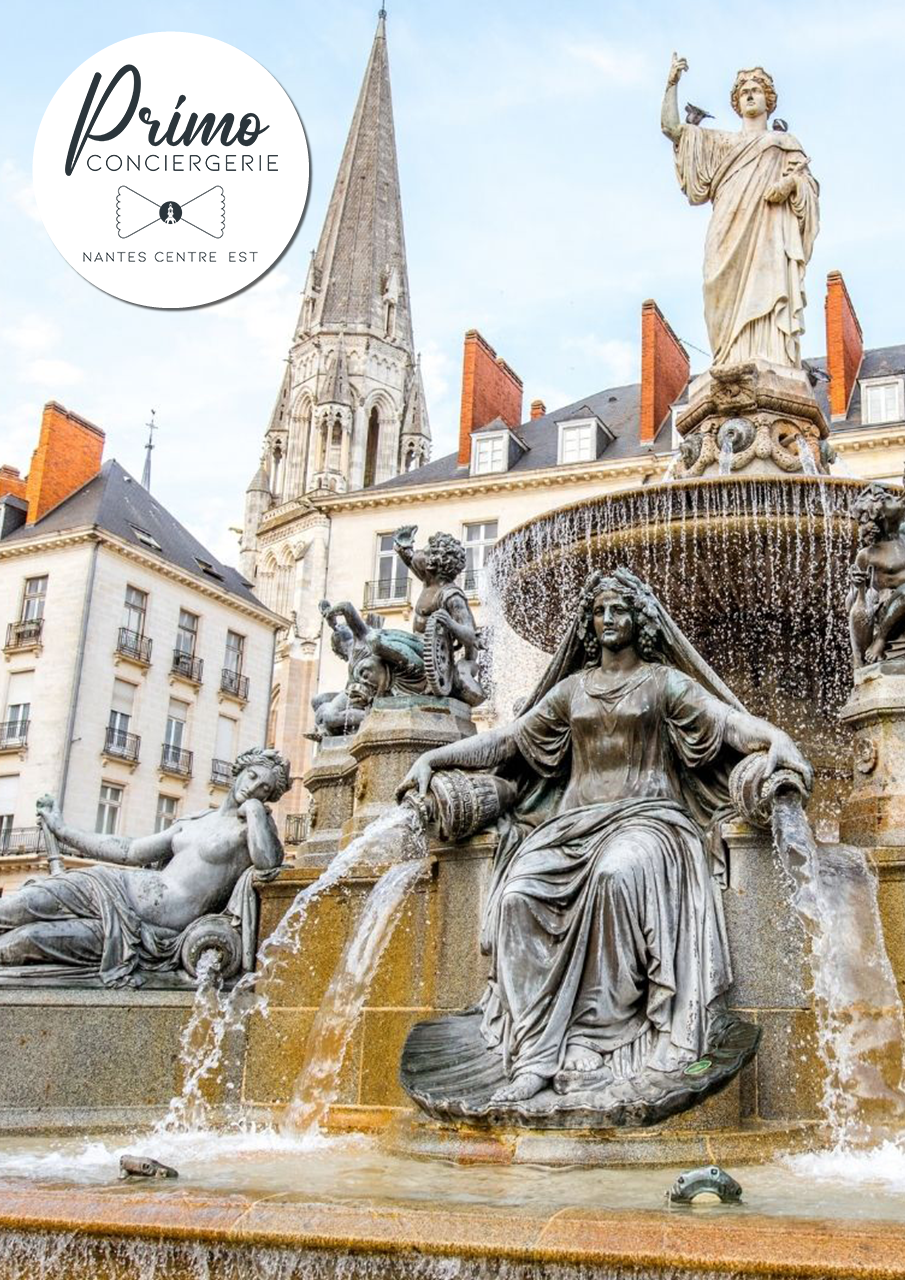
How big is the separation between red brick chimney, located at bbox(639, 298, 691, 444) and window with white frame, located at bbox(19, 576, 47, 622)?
1884cm

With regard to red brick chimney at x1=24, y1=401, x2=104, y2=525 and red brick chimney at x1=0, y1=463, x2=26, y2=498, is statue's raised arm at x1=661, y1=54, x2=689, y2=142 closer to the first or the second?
red brick chimney at x1=24, y1=401, x2=104, y2=525

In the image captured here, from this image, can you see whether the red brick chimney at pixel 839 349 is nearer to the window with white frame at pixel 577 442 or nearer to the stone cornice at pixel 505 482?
the stone cornice at pixel 505 482

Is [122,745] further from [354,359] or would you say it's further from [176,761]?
[354,359]

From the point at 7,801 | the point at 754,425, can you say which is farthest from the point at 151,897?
the point at 7,801

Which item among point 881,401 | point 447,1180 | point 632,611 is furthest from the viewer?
point 881,401

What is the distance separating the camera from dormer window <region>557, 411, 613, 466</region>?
4100 cm

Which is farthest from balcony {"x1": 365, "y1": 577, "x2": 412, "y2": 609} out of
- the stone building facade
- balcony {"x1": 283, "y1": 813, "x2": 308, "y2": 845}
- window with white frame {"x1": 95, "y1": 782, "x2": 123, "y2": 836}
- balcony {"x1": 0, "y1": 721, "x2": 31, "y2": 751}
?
balcony {"x1": 0, "y1": 721, "x2": 31, "y2": 751}

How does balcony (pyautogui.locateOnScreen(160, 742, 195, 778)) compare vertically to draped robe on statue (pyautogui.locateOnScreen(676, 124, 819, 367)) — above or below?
above

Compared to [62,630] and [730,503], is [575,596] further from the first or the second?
[62,630]

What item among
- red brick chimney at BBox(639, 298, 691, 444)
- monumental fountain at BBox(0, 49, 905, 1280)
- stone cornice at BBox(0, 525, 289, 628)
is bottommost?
monumental fountain at BBox(0, 49, 905, 1280)

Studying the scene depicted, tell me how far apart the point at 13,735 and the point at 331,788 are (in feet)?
106

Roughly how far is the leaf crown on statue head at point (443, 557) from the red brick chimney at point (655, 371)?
3133cm

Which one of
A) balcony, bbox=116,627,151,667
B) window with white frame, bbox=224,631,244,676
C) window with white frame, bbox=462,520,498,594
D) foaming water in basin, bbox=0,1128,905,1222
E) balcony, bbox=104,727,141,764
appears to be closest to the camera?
foaming water in basin, bbox=0,1128,905,1222

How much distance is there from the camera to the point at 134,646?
41.7 meters
